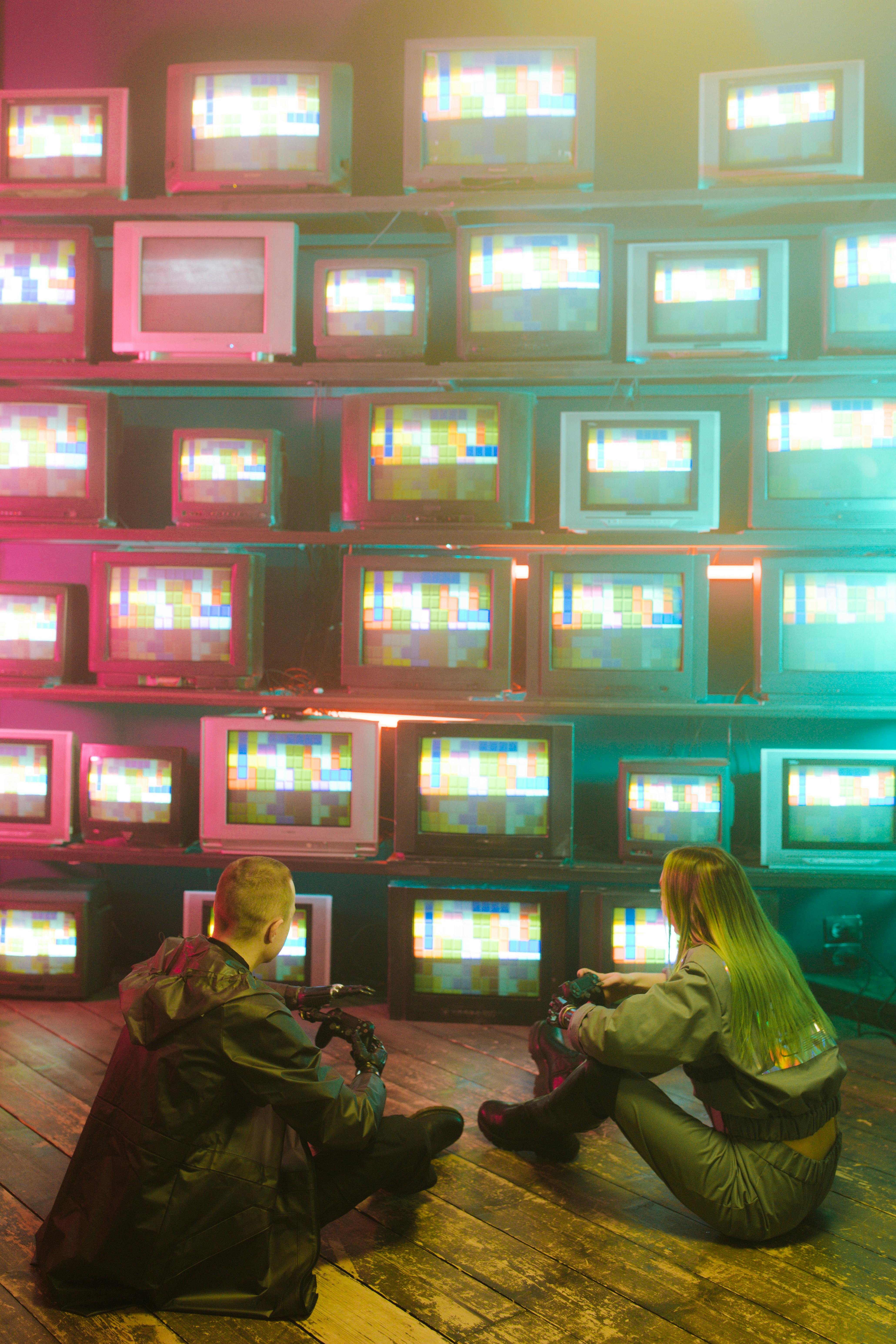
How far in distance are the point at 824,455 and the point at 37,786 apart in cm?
278

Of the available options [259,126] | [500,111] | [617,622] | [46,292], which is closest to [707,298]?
[500,111]

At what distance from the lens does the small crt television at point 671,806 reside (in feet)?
9.84

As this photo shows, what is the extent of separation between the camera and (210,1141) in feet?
5.53

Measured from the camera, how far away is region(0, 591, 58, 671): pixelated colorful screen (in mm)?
3242

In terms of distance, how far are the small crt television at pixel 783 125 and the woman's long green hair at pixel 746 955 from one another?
218 cm

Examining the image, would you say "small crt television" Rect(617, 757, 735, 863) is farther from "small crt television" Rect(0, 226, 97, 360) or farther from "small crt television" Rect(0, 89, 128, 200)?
"small crt television" Rect(0, 89, 128, 200)

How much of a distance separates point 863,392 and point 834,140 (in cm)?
78

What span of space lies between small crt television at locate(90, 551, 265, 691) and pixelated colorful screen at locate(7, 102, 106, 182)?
1282 millimetres

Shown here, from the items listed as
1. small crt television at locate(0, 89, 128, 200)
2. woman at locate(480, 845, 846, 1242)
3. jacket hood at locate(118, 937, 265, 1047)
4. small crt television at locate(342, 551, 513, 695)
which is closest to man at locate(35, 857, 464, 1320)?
jacket hood at locate(118, 937, 265, 1047)

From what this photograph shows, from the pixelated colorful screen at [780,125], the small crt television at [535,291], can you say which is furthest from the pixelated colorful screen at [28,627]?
the pixelated colorful screen at [780,125]

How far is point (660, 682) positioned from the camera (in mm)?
2949

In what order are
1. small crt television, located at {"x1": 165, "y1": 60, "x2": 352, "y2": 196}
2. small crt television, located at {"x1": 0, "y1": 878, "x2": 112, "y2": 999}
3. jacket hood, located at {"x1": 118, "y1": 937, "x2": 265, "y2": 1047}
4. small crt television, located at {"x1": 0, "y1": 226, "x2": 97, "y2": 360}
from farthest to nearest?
small crt television, located at {"x1": 0, "y1": 878, "x2": 112, "y2": 999}
small crt television, located at {"x1": 0, "y1": 226, "x2": 97, "y2": 360}
small crt television, located at {"x1": 165, "y1": 60, "x2": 352, "y2": 196}
jacket hood, located at {"x1": 118, "y1": 937, "x2": 265, "y2": 1047}

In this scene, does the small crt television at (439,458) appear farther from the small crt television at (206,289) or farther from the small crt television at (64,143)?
the small crt television at (64,143)

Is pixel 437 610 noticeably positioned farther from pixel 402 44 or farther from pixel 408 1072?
pixel 402 44
